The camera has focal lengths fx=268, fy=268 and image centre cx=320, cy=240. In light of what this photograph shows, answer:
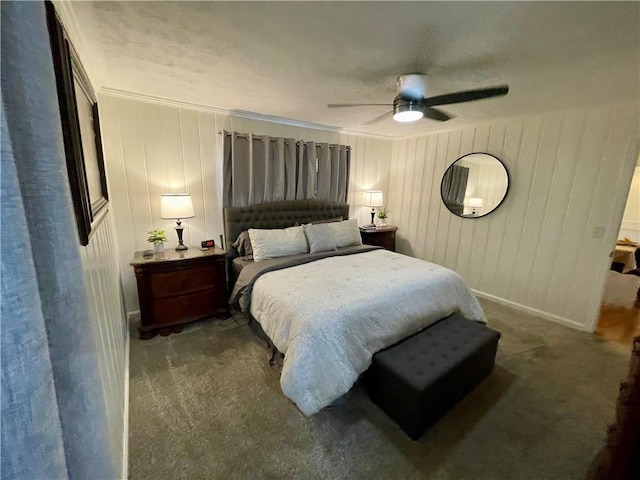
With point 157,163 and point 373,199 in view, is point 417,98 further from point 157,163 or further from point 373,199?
point 157,163

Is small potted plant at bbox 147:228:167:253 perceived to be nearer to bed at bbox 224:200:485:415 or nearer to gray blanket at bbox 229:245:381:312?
bed at bbox 224:200:485:415

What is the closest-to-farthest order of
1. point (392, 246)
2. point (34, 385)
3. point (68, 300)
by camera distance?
point (34, 385) < point (68, 300) < point (392, 246)

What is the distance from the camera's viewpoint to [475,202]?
3674mm

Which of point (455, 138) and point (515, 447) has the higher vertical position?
point (455, 138)

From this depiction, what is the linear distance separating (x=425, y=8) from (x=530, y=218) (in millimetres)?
2895

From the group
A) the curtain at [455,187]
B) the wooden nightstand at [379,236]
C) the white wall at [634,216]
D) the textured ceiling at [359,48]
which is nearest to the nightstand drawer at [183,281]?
the textured ceiling at [359,48]

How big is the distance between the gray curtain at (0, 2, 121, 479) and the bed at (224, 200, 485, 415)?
48.8 inches

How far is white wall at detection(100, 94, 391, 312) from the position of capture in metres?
2.65

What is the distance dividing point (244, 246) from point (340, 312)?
171cm

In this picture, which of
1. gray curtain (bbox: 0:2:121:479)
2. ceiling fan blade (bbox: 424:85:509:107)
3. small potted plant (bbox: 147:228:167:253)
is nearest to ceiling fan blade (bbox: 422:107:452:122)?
ceiling fan blade (bbox: 424:85:509:107)

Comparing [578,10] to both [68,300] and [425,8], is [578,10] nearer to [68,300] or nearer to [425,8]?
[425,8]

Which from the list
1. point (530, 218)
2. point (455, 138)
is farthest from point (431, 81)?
point (530, 218)

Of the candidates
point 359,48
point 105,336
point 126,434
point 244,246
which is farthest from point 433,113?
point 126,434

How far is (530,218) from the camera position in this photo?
3213 millimetres
